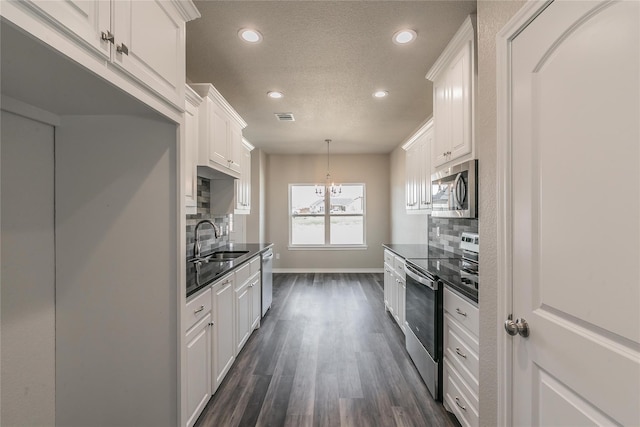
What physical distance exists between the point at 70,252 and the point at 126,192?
1.36 ft

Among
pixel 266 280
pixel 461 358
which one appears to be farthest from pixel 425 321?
pixel 266 280

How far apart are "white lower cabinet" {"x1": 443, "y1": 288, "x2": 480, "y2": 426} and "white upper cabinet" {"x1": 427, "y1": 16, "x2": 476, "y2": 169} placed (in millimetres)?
1030

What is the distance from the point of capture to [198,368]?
5.66 feet

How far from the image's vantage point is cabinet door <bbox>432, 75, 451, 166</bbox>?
2.17 m

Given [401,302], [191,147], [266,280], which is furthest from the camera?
[266,280]

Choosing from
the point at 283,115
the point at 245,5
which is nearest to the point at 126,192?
the point at 245,5

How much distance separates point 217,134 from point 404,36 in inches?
70.7

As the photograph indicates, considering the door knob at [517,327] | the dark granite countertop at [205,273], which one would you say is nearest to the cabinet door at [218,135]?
the dark granite countertop at [205,273]

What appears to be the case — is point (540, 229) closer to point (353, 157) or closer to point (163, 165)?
point (163, 165)

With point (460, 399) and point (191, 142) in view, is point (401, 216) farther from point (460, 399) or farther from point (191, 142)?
point (191, 142)

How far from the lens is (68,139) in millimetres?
1425

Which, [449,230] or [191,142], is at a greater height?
[191,142]

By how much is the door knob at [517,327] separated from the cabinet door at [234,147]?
2652mm

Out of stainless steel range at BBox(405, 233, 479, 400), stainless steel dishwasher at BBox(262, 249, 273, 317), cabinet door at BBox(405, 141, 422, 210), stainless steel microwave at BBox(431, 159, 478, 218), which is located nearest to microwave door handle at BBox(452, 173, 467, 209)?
stainless steel microwave at BBox(431, 159, 478, 218)
